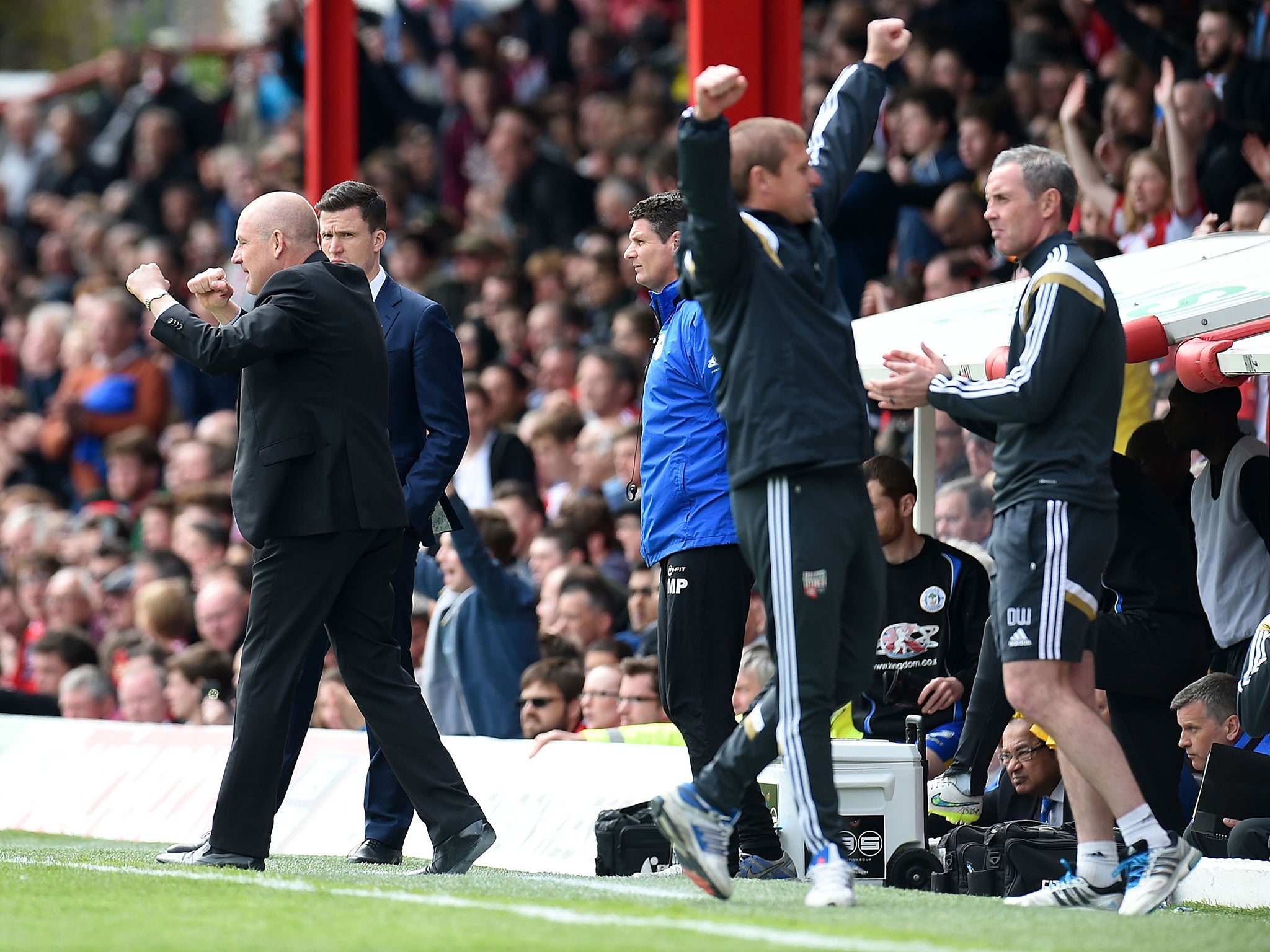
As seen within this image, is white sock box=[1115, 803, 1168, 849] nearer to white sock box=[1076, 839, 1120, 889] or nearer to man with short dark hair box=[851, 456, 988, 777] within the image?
white sock box=[1076, 839, 1120, 889]

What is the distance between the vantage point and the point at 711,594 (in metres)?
6.70

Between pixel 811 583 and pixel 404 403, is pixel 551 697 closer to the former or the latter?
pixel 404 403

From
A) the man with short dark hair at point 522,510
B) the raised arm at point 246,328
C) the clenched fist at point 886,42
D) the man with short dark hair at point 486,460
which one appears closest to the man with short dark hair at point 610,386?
the man with short dark hair at point 486,460

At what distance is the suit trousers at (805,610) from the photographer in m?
5.40

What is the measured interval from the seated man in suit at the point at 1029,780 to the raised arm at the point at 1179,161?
134 inches

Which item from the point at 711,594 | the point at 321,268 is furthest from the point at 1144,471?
the point at 321,268

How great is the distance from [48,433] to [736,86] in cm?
1203

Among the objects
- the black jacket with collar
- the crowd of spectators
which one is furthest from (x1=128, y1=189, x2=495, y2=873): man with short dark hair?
the black jacket with collar

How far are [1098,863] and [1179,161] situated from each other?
5.32 m

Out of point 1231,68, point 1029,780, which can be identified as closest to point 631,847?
point 1029,780

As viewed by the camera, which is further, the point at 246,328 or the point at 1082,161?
the point at 1082,161

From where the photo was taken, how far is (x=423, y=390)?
743 centimetres

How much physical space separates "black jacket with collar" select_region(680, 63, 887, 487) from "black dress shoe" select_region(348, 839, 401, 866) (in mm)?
2568

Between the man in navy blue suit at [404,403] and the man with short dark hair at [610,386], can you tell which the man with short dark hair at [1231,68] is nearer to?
the man with short dark hair at [610,386]
